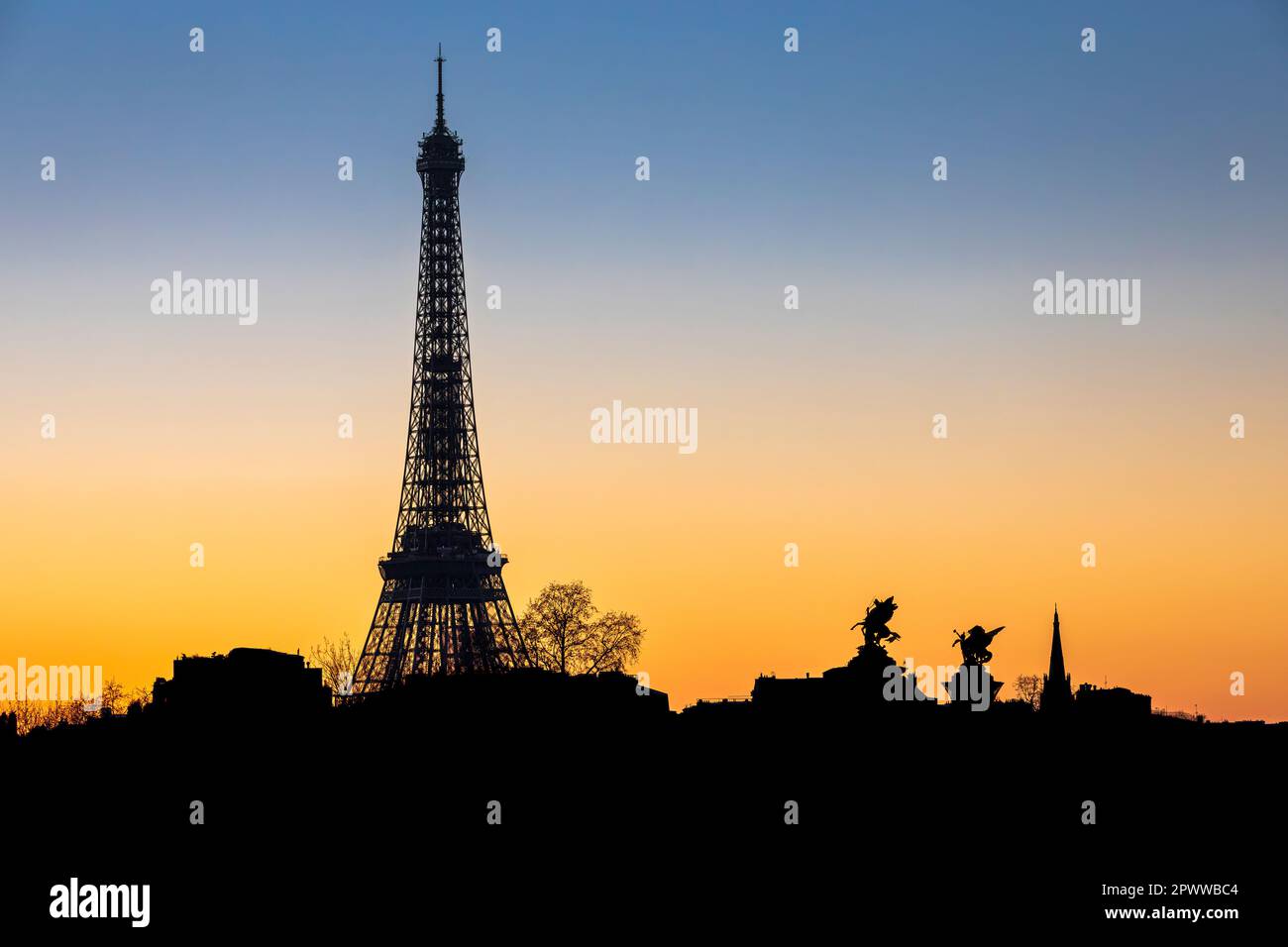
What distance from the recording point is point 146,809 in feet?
408

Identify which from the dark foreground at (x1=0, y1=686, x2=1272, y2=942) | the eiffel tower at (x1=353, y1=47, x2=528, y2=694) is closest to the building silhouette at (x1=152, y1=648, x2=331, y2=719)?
the dark foreground at (x1=0, y1=686, x2=1272, y2=942)

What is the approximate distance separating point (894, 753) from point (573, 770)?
15.4 meters

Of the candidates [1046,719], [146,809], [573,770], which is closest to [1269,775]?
[1046,719]

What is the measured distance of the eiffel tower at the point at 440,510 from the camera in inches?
6836

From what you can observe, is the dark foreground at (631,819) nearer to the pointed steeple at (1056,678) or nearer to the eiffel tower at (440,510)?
the pointed steeple at (1056,678)

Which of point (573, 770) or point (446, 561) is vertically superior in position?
point (446, 561)

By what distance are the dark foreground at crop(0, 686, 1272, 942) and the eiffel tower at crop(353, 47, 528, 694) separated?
30.9 m

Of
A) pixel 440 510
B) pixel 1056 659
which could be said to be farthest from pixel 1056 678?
pixel 440 510

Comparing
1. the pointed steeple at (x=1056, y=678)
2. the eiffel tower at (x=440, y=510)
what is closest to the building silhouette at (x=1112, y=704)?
the pointed steeple at (x=1056, y=678)

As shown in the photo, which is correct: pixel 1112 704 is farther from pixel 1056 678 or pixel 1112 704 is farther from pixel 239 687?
pixel 239 687

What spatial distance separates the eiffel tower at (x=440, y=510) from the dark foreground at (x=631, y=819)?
30928 millimetres

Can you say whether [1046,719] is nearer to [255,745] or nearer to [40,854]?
[255,745]

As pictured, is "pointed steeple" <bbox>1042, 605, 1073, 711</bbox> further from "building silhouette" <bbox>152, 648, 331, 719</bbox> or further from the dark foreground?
"building silhouette" <bbox>152, 648, 331, 719</bbox>

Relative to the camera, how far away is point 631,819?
418 ft
